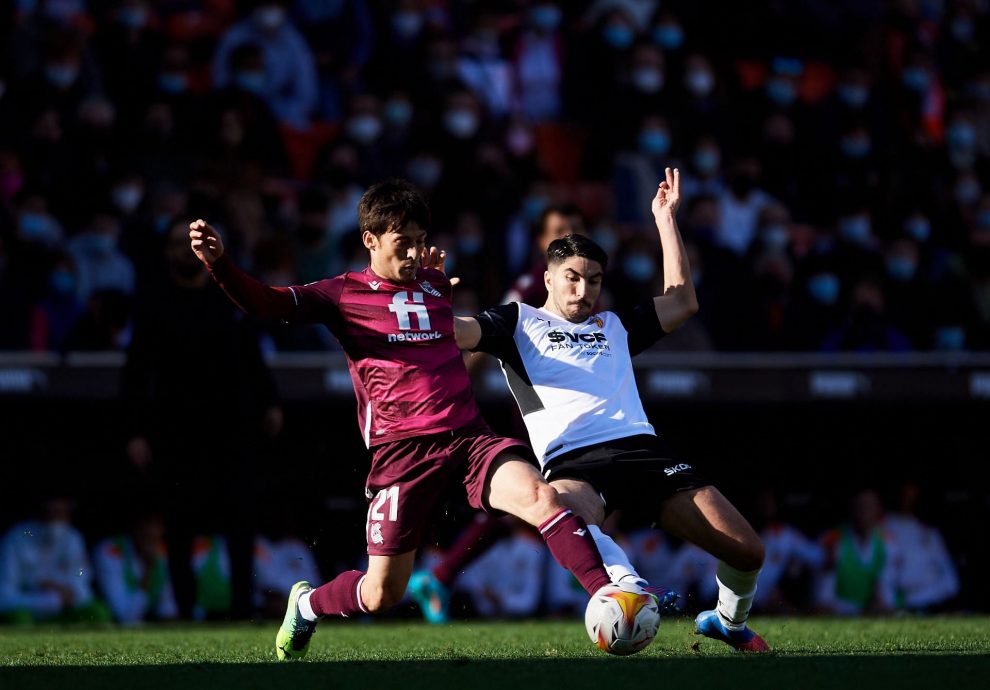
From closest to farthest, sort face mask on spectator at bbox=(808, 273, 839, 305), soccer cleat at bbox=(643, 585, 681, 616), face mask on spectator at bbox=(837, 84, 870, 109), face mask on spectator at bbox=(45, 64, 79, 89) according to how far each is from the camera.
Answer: soccer cleat at bbox=(643, 585, 681, 616)
face mask on spectator at bbox=(45, 64, 79, 89)
face mask on spectator at bbox=(808, 273, 839, 305)
face mask on spectator at bbox=(837, 84, 870, 109)

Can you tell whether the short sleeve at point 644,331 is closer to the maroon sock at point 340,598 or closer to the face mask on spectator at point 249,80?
the maroon sock at point 340,598

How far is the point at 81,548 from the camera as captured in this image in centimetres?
941

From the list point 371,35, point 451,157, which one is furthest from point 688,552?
point 371,35

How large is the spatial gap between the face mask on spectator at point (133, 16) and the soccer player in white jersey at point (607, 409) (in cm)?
653

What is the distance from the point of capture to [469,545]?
31.7ft

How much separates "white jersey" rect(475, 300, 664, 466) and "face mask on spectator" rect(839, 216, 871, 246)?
6903mm

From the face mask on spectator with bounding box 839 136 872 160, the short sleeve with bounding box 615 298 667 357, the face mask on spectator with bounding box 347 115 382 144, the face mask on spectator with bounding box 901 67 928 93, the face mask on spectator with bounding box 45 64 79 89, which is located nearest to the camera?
the short sleeve with bounding box 615 298 667 357

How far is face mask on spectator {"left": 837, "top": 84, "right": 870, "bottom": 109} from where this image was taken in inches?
556

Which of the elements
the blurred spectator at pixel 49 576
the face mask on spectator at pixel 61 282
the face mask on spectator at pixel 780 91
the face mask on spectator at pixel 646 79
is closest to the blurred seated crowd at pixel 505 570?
the blurred spectator at pixel 49 576

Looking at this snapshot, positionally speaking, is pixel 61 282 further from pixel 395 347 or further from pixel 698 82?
pixel 698 82

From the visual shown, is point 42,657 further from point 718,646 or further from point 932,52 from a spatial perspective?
point 932,52

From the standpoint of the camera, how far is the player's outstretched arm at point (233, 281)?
5.30 m

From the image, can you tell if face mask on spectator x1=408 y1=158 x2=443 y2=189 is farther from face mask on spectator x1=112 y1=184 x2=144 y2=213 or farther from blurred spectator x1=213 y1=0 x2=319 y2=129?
face mask on spectator x1=112 y1=184 x2=144 y2=213

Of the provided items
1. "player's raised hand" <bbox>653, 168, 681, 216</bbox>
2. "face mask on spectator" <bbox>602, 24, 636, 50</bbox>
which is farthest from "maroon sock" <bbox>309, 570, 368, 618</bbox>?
"face mask on spectator" <bbox>602, 24, 636, 50</bbox>
